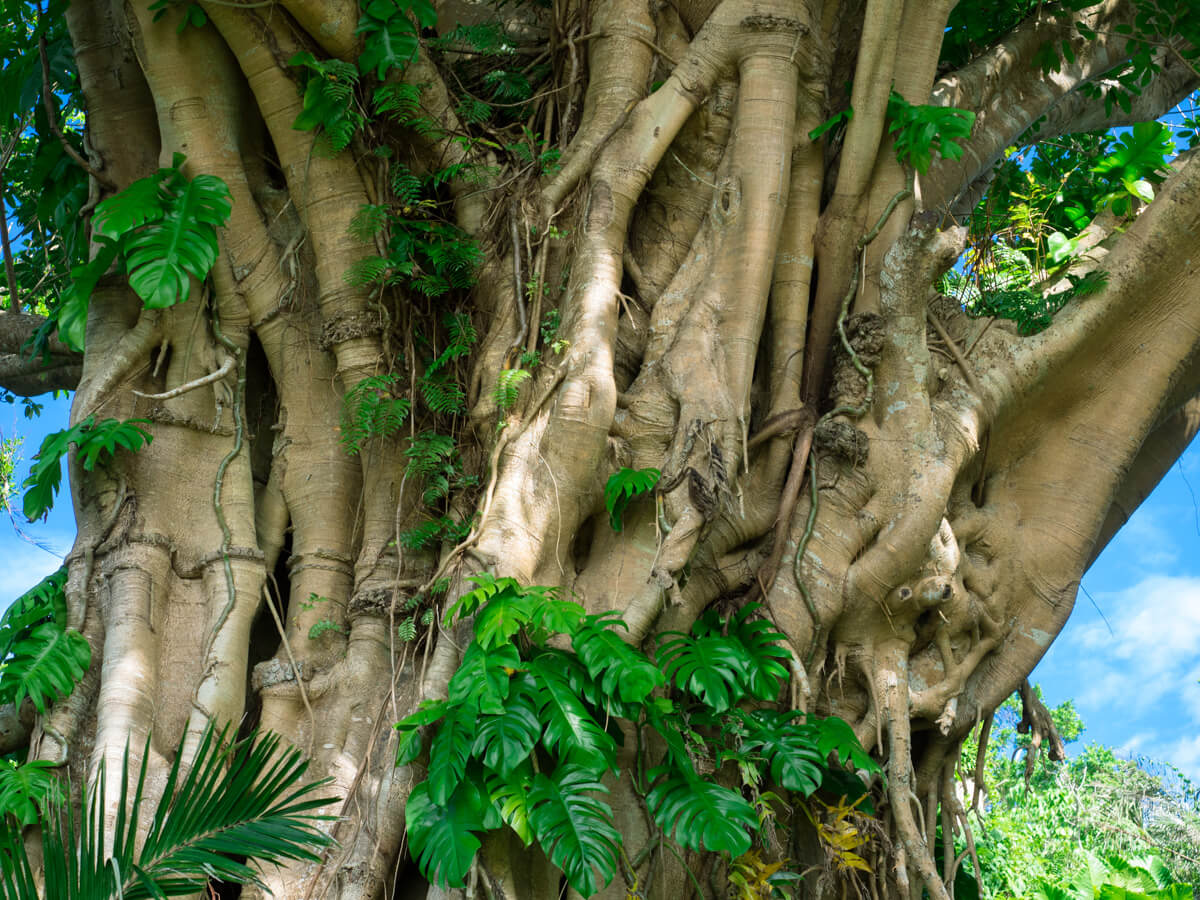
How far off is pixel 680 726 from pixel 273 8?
3236 mm

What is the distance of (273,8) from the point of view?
4617 millimetres

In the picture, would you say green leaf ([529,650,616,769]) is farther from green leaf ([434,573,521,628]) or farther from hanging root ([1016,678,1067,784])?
hanging root ([1016,678,1067,784])

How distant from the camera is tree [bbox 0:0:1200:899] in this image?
4180 mm

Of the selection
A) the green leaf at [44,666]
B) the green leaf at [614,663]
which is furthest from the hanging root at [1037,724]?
the green leaf at [44,666]

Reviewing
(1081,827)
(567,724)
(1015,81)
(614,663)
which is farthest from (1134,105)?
(1081,827)

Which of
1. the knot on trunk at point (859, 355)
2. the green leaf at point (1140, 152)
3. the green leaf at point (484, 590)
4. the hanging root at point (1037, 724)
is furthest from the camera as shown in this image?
the hanging root at point (1037, 724)

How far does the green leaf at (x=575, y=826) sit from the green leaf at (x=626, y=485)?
100 cm

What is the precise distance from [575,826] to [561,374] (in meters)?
1.61

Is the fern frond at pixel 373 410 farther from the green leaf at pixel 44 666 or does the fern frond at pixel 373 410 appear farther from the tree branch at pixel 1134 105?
the tree branch at pixel 1134 105

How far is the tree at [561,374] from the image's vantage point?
4180 millimetres

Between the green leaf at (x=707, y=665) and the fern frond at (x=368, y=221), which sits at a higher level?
the fern frond at (x=368, y=221)

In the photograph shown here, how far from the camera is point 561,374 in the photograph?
13.7 feet

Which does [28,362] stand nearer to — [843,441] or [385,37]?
[385,37]

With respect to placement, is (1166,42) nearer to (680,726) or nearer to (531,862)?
(680,726)
